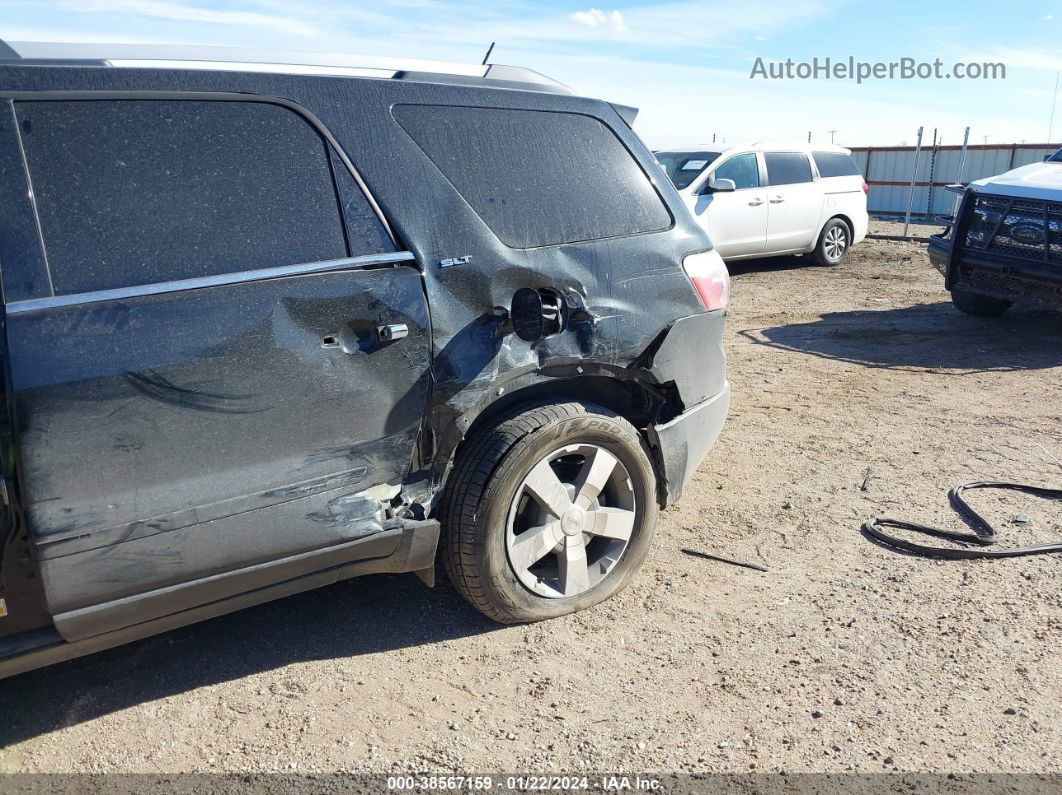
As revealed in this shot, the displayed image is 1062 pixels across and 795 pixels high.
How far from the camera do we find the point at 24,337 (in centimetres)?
228

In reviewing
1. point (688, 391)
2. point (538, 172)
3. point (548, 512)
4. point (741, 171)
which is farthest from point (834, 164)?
point (548, 512)

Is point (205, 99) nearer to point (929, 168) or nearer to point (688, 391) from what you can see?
point (688, 391)

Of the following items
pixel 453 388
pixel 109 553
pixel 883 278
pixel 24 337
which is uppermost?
pixel 24 337

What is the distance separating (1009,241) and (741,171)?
4626mm

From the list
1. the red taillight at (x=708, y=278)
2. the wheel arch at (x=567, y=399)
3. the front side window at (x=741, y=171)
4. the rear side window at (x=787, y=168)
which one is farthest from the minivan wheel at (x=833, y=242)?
the wheel arch at (x=567, y=399)

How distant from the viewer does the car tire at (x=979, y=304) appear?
9.02 meters

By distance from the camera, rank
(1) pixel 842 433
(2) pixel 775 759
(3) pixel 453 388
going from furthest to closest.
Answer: (1) pixel 842 433 → (3) pixel 453 388 → (2) pixel 775 759

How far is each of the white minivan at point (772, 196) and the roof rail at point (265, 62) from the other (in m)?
8.44

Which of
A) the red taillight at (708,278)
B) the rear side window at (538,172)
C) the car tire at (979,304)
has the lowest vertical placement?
the car tire at (979,304)

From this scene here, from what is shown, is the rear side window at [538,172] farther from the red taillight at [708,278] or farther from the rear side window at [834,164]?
the rear side window at [834,164]

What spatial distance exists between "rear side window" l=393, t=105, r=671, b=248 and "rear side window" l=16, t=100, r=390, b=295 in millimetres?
416

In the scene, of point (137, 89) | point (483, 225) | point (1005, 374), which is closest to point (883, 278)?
point (1005, 374)

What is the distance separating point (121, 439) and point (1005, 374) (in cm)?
671

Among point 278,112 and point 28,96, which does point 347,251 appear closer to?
point 278,112
